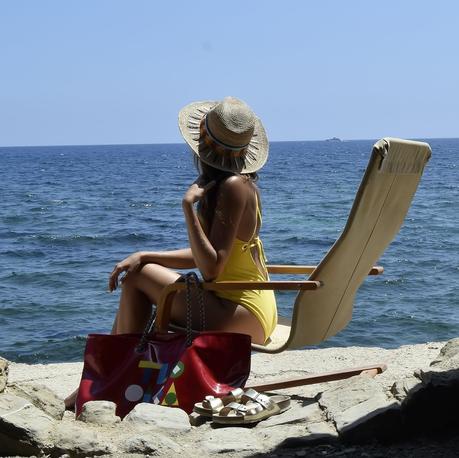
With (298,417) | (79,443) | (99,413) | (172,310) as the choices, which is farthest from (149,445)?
(172,310)

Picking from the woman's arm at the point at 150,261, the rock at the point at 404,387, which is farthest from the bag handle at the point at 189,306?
the rock at the point at 404,387

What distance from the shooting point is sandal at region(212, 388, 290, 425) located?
12.5 ft

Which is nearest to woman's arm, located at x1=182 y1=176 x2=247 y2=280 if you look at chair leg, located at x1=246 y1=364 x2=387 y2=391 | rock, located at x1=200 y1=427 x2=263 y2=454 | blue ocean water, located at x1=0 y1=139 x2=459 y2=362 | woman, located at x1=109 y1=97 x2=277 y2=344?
woman, located at x1=109 y1=97 x2=277 y2=344

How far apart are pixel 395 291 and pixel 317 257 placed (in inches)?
146

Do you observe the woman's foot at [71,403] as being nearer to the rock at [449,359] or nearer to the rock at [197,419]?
the rock at [197,419]

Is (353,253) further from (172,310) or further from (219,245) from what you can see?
(172,310)

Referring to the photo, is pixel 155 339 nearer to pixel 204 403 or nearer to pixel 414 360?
pixel 204 403

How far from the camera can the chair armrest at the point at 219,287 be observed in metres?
4.00

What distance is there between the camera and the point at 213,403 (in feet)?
12.7

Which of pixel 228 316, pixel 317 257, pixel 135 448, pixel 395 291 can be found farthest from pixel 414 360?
pixel 317 257

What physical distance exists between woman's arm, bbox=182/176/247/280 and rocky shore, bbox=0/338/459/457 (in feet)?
2.19

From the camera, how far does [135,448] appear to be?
344cm

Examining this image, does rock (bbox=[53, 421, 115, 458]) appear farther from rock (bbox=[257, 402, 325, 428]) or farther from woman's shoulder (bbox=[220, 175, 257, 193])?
woman's shoulder (bbox=[220, 175, 257, 193])

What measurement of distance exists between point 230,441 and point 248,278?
97 cm
